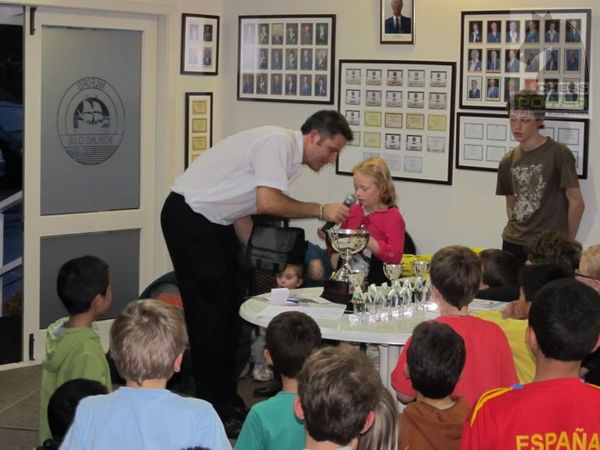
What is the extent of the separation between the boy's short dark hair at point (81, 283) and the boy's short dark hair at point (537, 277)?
1523mm

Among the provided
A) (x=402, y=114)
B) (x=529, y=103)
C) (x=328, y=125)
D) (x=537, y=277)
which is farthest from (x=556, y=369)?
(x=402, y=114)

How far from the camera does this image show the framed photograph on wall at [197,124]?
287 inches

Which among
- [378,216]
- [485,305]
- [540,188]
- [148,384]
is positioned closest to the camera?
[148,384]

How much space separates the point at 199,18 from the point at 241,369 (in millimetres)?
2479

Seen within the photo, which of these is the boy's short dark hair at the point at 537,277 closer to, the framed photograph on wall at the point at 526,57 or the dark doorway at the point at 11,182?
the framed photograph on wall at the point at 526,57

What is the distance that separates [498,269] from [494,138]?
1.53 metres

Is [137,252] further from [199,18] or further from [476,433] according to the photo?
[476,433]

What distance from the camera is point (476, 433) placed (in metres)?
2.54

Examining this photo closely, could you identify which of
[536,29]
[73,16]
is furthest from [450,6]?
[73,16]

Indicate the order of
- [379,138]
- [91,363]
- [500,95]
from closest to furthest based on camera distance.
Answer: [91,363] → [500,95] → [379,138]

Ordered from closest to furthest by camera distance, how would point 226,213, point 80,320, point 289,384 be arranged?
point 289,384 < point 80,320 < point 226,213

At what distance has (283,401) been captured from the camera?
3.03 metres

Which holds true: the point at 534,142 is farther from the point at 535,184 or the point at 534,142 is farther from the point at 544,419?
the point at 544,419

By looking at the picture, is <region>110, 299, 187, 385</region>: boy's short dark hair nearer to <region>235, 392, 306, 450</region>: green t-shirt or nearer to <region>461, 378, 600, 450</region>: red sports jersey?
<region>235, 392, 306, 450</region>: green t-shirt
